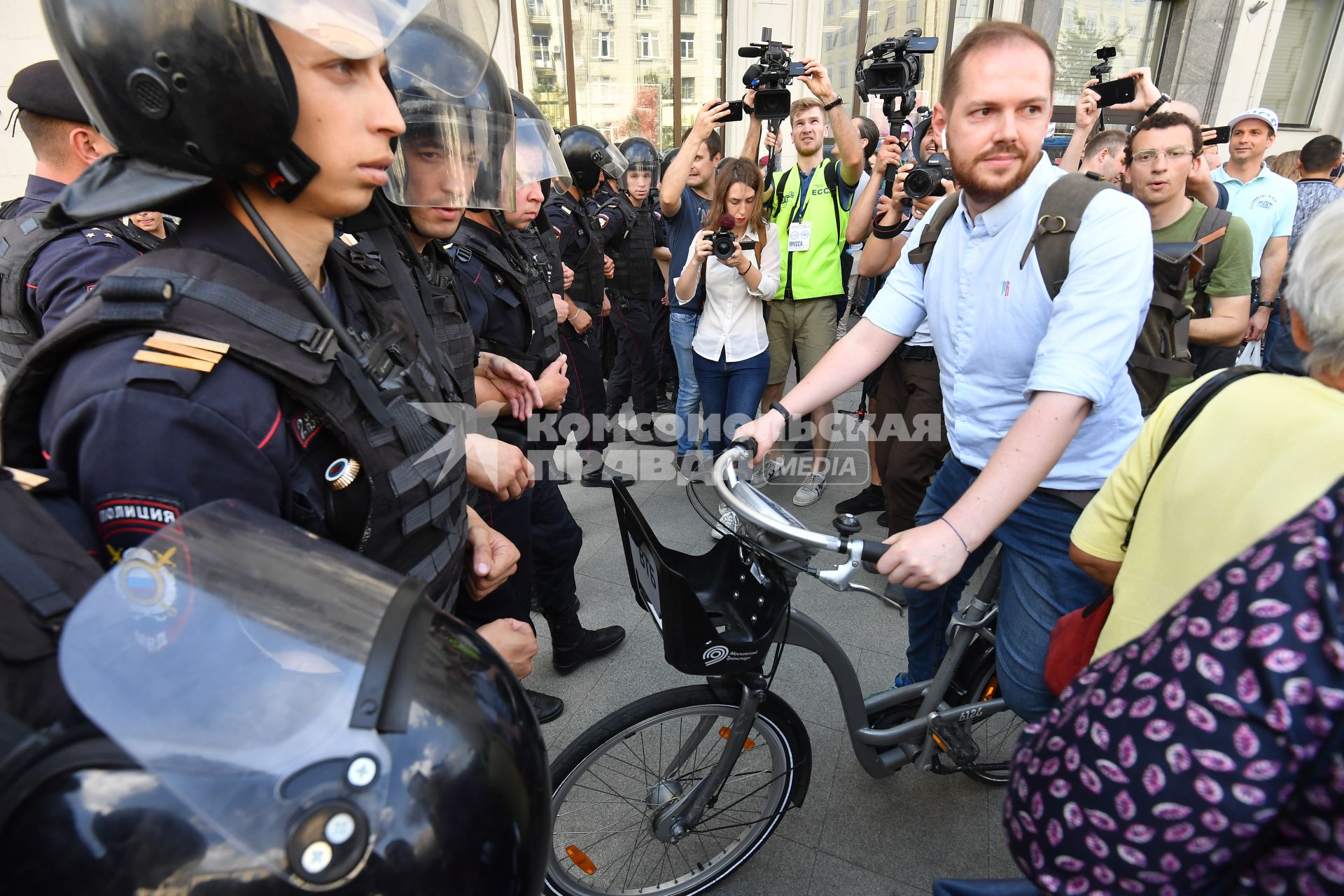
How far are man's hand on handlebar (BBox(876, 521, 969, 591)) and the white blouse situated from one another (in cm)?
294

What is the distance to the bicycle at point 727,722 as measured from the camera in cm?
152

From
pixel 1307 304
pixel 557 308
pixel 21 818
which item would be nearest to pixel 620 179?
pixel 557 308

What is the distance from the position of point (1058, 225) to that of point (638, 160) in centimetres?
498

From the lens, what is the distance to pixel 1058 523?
1813 millimetres

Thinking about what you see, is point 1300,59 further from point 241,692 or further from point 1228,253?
point 241,692

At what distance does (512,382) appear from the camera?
96.6 inches

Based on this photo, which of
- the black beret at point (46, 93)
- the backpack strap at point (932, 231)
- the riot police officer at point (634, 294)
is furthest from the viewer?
the riot police officer at point (634, 294)

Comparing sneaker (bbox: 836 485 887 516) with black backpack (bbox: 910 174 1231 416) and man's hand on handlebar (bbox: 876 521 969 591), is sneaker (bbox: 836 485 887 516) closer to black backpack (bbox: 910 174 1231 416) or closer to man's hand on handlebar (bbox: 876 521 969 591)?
black backpack (bbox: 910 174 1231 416)

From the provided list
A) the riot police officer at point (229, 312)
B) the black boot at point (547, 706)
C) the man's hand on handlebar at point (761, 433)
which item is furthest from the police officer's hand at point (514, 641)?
the black boot at point (547, 706)

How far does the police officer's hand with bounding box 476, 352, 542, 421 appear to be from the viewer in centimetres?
242

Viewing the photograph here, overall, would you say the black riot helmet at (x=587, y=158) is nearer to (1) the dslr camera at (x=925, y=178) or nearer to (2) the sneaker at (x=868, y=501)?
(1) the dslr camera at (x=925, y=178)

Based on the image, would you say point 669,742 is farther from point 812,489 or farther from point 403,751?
point 812,489

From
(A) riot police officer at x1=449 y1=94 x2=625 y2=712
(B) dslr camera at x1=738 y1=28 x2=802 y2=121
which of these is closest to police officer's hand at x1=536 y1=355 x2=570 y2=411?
(A) riot police officer at x1=449 y1=94 x2=625 y2=712

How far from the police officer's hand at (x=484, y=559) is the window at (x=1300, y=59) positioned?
1759cm
